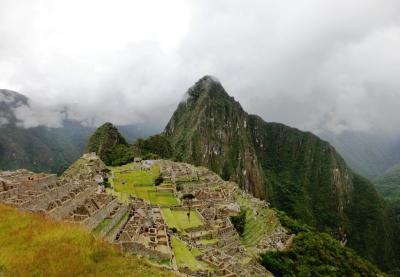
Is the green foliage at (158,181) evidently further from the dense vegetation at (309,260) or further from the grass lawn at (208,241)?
the grass lawn at (208,241)

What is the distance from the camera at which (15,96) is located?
196000mm

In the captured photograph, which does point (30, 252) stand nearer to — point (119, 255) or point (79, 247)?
point (79, 247)

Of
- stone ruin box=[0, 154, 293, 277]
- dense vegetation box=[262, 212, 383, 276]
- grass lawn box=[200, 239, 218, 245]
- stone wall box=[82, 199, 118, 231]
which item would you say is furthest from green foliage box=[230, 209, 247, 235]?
stone wall box=[82, 199, 118, 231]

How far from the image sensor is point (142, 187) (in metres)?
59.2

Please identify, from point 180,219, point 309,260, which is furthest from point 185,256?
point 309,260

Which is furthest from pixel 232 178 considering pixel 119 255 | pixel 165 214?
pixel 119 255

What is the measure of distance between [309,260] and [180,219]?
2310 centimetres

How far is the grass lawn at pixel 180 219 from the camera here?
39.7 m

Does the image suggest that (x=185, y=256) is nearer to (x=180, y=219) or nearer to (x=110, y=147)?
(x=180, y=219)

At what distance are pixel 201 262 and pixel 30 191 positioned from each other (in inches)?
544

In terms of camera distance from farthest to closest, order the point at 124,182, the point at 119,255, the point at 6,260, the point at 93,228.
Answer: the point at 124,182
the point at 93,228
the point at 119,255
the point at 6,260

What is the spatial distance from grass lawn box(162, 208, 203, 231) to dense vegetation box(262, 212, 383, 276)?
8.51 metres

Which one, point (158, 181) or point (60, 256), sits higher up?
point (158, 181)

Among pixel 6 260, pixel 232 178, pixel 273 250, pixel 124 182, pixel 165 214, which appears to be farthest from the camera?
pixel 232 178
